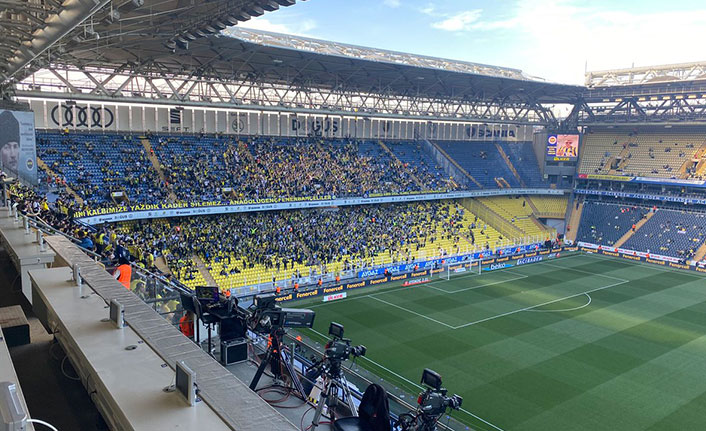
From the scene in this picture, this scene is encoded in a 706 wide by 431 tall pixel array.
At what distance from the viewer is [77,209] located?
1050 inches

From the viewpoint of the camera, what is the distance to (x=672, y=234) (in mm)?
47438

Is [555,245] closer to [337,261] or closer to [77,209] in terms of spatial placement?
[337,261]

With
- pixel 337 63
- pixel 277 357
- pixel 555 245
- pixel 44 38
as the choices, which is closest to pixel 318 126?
pixel 337 63

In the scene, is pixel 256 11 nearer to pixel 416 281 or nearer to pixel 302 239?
pixel 302 239

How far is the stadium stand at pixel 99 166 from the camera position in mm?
31438

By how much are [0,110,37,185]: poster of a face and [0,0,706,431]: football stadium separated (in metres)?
0.10

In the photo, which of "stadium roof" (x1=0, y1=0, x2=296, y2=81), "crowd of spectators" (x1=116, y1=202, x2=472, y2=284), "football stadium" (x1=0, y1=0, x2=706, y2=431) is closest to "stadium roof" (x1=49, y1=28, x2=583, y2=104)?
"football stadium" (x1=0, y1=0, x2=706, y2=431)

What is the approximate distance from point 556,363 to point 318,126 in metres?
34.7

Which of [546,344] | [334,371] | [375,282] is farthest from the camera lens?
[375,282]

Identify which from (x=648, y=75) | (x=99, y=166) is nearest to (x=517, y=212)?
(x=648, y=75)

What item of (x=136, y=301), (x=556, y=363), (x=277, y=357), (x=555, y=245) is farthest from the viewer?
(x=555, y=245)

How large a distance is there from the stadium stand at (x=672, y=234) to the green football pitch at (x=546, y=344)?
30.8ft

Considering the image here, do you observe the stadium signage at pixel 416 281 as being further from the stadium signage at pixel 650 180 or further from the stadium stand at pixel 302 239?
the stadium signage at pixel 650 180

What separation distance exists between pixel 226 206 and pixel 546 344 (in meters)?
21.9
